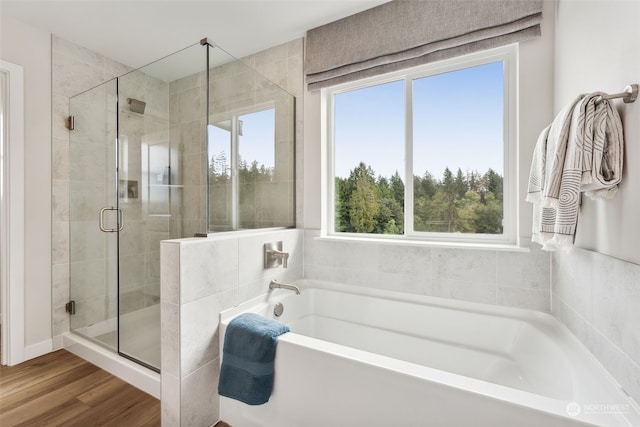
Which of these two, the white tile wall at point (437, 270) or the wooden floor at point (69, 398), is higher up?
the white tile wall at point (437, 270)

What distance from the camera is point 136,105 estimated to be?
2.31 m

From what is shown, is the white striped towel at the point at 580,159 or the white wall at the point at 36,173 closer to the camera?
the white striped towel at the point at 580,159

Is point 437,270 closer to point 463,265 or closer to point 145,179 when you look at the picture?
point 463,265

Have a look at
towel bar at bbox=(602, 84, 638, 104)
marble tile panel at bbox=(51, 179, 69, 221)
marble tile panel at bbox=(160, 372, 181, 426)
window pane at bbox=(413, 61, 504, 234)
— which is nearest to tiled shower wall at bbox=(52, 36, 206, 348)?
marble tile panel at bbox=(51, 179, 69, 221)

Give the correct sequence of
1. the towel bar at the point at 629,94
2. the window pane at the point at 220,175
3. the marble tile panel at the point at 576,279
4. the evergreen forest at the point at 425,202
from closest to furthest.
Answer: the towel bar at the point at 629,94, the marble tile panel at the point at 576,279, the window pane at the point at 220,175, the evergreen forest at the point at 425,202

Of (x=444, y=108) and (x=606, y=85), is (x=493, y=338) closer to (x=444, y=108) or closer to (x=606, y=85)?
(x=606, y=85)

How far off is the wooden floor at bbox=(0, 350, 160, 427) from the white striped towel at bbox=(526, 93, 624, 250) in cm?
209

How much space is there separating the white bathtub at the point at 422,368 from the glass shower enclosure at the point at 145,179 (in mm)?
822

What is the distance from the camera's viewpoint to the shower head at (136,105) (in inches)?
89.9

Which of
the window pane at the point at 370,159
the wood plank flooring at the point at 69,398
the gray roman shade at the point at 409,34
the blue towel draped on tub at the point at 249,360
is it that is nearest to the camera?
the blue towel draped on tub at the point at 249,360

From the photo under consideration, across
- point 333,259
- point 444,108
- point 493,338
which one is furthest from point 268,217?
point 493,338

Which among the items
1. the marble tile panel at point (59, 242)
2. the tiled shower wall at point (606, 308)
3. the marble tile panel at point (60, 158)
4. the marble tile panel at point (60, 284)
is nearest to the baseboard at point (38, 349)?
the marble tile panel at point (60, 284)

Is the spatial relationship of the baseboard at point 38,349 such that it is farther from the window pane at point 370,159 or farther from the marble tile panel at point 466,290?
the marble tile panel at point 466,290

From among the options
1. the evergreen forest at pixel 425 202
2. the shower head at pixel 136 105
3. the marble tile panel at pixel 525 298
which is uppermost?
the shower head at pixel 136 105
